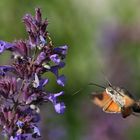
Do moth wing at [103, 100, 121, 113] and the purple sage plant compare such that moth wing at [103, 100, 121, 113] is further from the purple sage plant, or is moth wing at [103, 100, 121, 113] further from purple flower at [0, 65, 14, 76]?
purple flower at [0, 65, 14, 76]

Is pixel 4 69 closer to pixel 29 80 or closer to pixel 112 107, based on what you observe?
pixel 29 80

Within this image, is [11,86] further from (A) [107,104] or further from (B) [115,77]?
(B) [115,77]

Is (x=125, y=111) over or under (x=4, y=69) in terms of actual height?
under

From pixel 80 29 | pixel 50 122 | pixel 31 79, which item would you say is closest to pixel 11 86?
pixel 31 79

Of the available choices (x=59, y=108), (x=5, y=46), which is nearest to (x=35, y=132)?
(x=59, y=108)

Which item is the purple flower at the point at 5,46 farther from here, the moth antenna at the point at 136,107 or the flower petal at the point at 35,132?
the moth antenna at the point at 136,107

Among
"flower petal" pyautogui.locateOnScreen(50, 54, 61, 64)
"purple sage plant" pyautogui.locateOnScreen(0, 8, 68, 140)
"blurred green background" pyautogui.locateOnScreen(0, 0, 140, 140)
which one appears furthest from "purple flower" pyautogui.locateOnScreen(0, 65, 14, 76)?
"blurred green background" pyautogui.locateOnScreen(0, 0, 140, 140)

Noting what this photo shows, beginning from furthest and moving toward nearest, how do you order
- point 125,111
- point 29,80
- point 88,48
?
point 88,48
point 125,111
point 29,80
